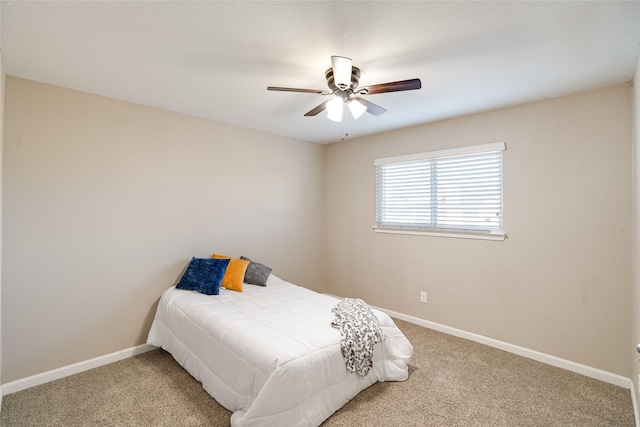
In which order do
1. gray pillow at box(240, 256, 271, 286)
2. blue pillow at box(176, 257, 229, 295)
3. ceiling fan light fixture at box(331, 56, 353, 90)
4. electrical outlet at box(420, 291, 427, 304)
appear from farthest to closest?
electrical outlet at box(420, 291, 427, 304) < gray pillow at box(240, 256, 271, 286) < blue pillow at box(176, 257, 229, 295) < ceiling fan light fixture at box(331, 56, 353, 90)

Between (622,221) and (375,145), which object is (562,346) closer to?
(622,221)

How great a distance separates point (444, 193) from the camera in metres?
3.47

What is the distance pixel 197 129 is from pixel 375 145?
2.26 meters

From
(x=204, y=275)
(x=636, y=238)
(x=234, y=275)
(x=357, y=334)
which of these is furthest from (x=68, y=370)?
(x=636, y=238)

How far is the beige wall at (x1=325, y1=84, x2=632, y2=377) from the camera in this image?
2439 millimetres

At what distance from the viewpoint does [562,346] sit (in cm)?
268

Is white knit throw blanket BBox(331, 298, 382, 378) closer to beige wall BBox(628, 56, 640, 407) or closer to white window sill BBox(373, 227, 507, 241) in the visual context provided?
white window sill BBox(373, 227, 507, 241)

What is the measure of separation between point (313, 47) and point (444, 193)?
2.30 metres

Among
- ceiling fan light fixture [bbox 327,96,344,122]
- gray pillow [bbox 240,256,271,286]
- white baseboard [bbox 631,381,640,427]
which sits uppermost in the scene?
ceiling fan light fixture [bbox 327,96,344,122]

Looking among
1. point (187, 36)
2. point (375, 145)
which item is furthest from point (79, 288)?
point (375, 145)

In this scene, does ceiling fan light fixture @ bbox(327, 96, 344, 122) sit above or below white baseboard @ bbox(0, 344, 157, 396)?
above

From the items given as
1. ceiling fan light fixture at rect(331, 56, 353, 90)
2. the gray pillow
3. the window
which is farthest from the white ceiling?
the gray pillow

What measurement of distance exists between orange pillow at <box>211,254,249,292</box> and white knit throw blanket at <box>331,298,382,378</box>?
112cm

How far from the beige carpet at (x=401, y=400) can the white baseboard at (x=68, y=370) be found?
0.06 m
